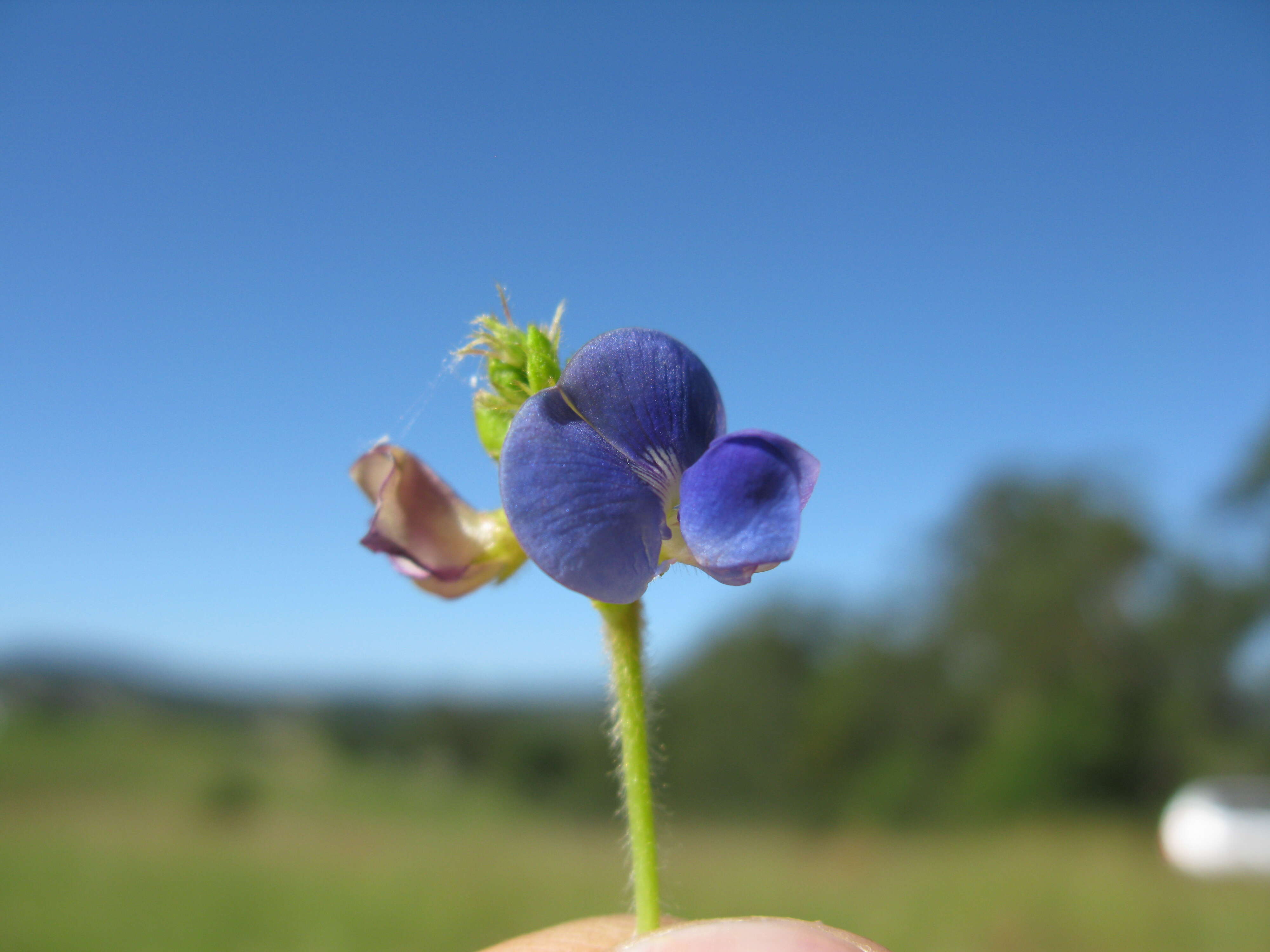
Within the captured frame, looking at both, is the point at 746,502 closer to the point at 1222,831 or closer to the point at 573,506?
the point at 573,506

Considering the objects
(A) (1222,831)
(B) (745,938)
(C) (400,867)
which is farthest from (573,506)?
(A) (1222,831)

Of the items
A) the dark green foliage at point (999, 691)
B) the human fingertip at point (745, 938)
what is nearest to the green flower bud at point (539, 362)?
the human fingertip at point (745, 938)

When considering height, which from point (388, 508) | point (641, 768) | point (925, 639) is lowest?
point (641, 768)

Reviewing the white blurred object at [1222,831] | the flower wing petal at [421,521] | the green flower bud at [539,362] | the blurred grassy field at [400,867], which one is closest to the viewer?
the green flower bud at [539,362]

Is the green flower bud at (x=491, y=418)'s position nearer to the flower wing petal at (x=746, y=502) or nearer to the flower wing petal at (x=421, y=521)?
the flower wing petal at (x=421, y=521)

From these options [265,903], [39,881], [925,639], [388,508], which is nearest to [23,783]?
[39,881]

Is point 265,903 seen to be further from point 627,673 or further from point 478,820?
point 627,673
